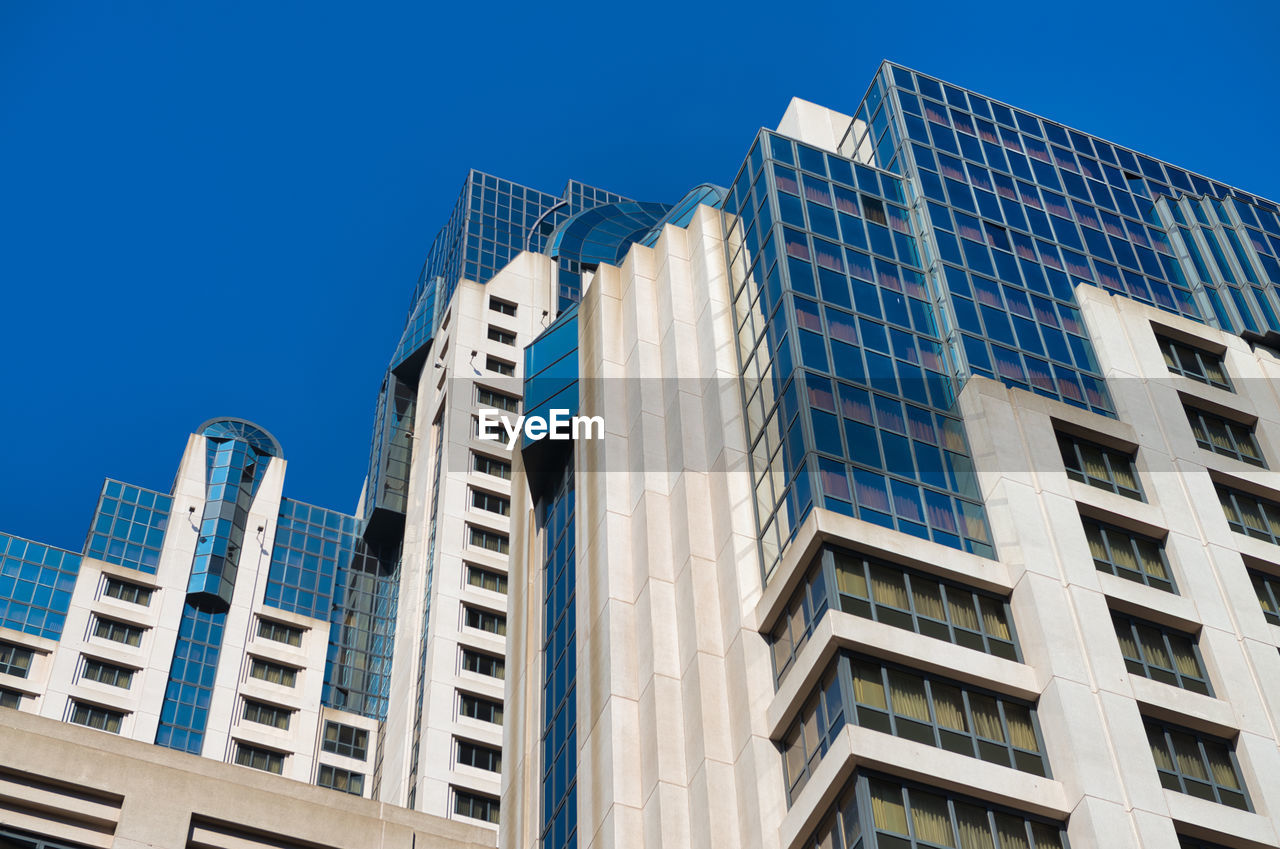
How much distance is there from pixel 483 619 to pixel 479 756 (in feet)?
34.7

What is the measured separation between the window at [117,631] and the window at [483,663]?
2495cm

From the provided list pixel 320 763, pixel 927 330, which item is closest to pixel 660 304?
pixel 927 330

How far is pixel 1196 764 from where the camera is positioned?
41594 millimetres

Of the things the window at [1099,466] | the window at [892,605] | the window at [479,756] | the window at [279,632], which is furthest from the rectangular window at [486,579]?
the window at [892,605]

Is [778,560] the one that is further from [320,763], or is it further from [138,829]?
[320,763]

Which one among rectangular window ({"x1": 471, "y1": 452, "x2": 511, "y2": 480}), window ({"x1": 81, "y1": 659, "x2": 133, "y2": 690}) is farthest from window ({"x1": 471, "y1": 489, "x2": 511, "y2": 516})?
window ({"x1": 81, "y1": 659, "x2": 133, "y2": 690})

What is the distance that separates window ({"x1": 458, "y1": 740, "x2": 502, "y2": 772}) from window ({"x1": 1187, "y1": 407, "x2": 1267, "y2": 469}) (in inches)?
1751

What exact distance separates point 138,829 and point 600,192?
107 metres

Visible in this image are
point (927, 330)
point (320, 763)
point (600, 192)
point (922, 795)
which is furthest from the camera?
point (600, 192)

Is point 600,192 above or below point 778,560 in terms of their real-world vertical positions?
above

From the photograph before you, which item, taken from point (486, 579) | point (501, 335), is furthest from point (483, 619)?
point (501, 335)

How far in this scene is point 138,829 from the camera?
41.0 m

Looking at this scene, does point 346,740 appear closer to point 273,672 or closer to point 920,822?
point 273,672

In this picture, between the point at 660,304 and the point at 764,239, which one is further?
the point at 660,304
